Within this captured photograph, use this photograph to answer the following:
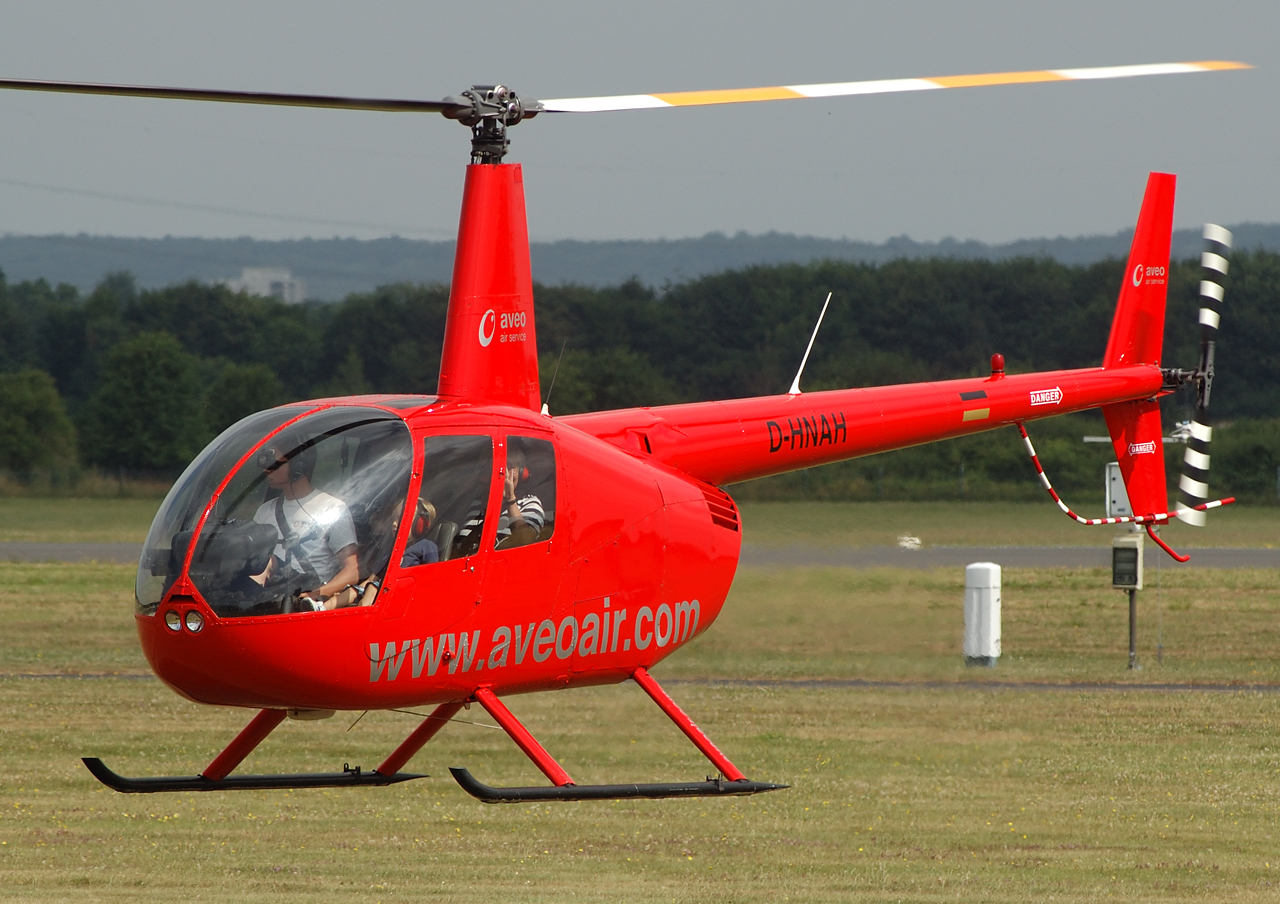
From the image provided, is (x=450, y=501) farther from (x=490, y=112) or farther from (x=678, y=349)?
(x=678, y=349)

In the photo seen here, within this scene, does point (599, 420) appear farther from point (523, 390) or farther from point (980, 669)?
point (980, 669)

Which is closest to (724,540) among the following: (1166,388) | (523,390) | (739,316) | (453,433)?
(523,390)

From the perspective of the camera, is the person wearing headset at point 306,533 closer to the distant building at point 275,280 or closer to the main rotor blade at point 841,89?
the main rotor blade at point 841,89

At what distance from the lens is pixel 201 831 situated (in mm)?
13430

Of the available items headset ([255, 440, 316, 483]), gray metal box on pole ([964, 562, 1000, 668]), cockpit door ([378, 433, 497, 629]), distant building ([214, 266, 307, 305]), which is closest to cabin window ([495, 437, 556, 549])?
cockpit door ([378, 433, 497, 629])

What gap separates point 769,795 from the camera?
1462 cm

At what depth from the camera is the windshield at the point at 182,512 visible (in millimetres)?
6316

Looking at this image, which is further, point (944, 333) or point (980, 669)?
point (944, 333)

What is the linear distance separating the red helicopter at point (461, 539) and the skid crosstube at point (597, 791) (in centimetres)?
2

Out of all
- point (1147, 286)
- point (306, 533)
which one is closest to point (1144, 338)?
point (1147, 286)

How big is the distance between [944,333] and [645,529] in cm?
3700

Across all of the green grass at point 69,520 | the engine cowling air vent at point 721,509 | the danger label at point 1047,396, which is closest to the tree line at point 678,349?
the green grass at point 69,520

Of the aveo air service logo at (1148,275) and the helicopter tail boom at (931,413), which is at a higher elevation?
the aveo air service logo at (1148,275)

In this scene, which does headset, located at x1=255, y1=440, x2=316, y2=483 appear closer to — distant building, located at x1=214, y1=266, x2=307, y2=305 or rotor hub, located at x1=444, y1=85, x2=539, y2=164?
rotor hub, located at x1=444, y1=85, x2=539, y2=164
